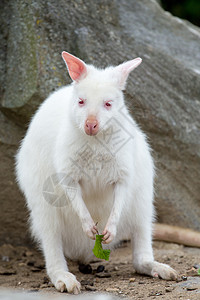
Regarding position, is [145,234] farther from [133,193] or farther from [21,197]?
[21,197]

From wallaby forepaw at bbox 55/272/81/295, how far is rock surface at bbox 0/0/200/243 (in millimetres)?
1538

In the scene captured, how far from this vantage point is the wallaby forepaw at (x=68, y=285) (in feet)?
12.4

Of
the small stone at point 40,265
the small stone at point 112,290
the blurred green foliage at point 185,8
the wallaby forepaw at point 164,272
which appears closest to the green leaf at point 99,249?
the small stone at point 112,290

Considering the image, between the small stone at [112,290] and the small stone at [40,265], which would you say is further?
the small stone at [40,265]

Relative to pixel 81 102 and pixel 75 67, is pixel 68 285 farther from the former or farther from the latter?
pixel 75 67

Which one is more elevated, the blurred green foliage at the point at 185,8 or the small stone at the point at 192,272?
the blurred green foliage at the point at 185,8

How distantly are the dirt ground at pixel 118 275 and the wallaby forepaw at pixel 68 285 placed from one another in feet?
0.18

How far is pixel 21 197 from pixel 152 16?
96.0 inches

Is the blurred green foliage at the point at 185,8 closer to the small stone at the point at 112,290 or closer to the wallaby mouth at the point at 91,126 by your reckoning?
the wallaby mouth at the point at 91,126

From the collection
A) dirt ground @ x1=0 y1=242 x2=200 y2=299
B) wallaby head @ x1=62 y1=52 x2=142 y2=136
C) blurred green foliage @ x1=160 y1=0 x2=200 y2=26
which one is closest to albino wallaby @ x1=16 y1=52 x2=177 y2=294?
wallaby head @ x1=62 y1=52 x2=142 y2=136

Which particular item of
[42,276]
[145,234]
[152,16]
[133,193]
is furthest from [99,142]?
[152,16]

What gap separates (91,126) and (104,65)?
176 centimetres

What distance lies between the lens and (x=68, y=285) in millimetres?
3803

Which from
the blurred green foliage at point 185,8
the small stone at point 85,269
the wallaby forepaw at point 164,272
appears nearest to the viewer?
the wallaby forepaw at point 164,272
